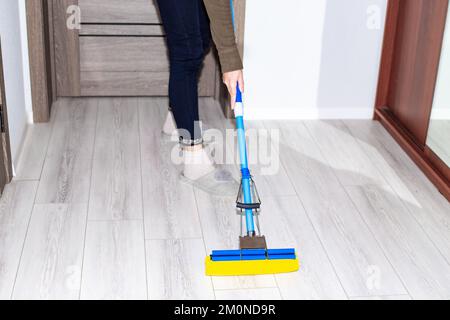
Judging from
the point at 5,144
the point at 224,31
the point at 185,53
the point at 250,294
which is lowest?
the point at 250,294

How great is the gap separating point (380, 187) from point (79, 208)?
99 cm

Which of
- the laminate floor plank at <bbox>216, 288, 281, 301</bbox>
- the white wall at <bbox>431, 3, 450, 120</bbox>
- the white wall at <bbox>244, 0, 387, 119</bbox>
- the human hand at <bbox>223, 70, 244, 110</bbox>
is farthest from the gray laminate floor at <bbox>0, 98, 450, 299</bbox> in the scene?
the human hand at <bbox>223, 70, 244, 110</bbox>

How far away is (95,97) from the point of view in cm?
328

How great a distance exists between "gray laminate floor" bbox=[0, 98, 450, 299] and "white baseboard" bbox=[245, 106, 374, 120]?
0.26 feet

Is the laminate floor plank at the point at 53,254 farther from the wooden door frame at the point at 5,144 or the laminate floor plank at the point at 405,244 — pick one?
the laminate floor plank at the point at 405,244

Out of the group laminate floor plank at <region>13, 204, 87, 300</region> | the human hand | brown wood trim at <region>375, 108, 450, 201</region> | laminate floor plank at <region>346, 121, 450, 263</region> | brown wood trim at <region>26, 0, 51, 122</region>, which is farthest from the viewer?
brown wood trim at <region>26, 0, 51, 122</region>

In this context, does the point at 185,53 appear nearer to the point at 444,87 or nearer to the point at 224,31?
the point at 224,31

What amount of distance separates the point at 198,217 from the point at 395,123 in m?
1.07

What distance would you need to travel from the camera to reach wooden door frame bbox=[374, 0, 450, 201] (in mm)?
2541

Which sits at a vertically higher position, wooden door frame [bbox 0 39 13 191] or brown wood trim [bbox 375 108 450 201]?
wooden door frame [bbox 0 39 13 191]

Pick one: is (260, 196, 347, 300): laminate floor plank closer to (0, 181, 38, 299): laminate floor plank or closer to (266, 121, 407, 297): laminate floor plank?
(266, 121, 407, 297): laminate floor plank

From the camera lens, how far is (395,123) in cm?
296

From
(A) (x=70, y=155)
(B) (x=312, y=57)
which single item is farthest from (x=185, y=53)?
(B) (x=312, y=57)

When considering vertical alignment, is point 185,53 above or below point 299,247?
above
